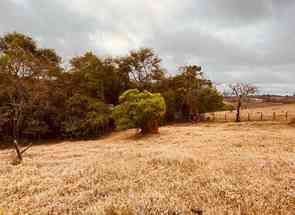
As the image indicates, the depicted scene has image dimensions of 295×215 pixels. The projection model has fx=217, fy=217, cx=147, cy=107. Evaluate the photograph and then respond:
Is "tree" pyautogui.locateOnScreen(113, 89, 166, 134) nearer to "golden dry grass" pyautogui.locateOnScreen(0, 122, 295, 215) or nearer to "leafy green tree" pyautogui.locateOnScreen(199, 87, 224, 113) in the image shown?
"golden dry grass" pyautogui.locateOnScreen(0, 122, 295, 215)

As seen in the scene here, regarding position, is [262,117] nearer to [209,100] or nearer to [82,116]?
[209,100]

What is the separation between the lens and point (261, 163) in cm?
813

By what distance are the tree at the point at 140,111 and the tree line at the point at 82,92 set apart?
10 cm

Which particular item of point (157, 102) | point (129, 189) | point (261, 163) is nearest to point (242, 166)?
point (261, 163)

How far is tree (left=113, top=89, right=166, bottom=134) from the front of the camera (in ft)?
66.6

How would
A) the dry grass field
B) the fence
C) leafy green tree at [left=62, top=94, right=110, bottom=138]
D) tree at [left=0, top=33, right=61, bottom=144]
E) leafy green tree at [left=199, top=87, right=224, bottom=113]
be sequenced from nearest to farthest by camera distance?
1. tree at [left=0, top=33, right=61, bottom=144]
2. leafy green tree at [left=62, top=94, right=110, bottom=138]
3. the fence
4. the dry grass field
5. leafy green tree at [left=199, top=87, right=224, bottom=113]

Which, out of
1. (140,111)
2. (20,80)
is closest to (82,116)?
(20,80)

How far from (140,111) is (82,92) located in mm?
10369

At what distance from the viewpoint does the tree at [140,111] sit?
66.6 feet

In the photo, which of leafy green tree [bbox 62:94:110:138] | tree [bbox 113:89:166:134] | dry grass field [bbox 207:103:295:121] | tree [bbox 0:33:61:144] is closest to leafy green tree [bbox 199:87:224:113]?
dry grass field [bbox 207:103:295:121]

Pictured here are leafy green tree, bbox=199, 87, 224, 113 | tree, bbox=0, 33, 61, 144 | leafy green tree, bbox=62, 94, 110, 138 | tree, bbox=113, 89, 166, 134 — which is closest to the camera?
tree, bbox=0, 33, 61, 144

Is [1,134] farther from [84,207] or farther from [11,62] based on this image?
[84,207]

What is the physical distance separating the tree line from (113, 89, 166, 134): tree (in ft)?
0.31

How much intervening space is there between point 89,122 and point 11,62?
933 centimetres
